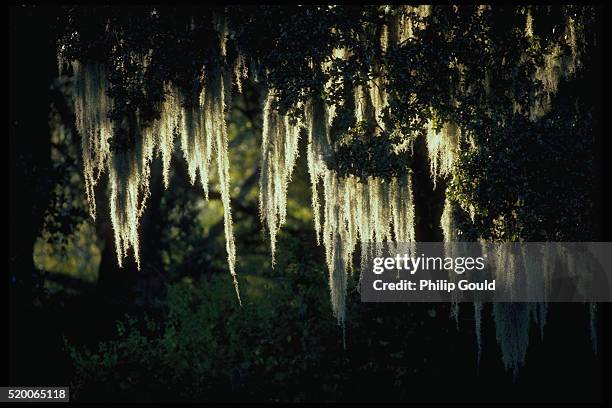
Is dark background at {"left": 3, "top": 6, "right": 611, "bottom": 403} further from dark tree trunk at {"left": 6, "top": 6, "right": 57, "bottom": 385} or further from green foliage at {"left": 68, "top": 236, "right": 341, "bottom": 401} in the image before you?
green foliage at {"left": 68, "top": 236, "right": 341, "bottom": 401}

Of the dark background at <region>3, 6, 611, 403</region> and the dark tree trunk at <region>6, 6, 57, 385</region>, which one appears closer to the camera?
the dark tree trunk at <region>6, 6, 57, 385</region>

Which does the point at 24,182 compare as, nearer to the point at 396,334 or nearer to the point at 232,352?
the point at 232,352

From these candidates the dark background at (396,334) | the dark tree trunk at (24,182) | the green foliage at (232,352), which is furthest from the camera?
the green foliage at (232,352)

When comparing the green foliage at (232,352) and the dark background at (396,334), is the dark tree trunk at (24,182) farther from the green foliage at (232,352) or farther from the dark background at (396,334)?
the green foliage at (232,352)

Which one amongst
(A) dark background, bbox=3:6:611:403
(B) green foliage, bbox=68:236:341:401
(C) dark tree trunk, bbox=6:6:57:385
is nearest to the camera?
(C) dark tree trunk, bbox=6:6:57:385

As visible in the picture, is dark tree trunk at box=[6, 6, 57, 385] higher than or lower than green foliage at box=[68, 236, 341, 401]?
higher

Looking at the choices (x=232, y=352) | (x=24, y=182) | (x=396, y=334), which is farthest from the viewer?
(x=232, y=352)

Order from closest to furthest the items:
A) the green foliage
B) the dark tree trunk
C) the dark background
Answer: the dark tree trunk → the dark background → the green foliage

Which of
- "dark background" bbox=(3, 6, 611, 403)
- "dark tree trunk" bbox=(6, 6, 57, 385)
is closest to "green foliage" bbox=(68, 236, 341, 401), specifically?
"dark background" bbox=(3, 6, 611, 403)

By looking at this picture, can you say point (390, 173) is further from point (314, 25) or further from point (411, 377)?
point (411, 377)

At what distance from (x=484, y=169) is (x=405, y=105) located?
103cm

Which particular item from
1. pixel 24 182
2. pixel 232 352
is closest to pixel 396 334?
pixel 232 352

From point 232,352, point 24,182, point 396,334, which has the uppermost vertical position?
point 24,182

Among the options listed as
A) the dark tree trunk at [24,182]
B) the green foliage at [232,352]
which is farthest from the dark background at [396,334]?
the green foliage at [232,352]
